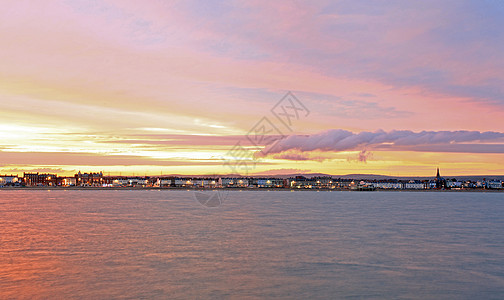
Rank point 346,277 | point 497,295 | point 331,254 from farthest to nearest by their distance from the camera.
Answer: point 331,254 → point 346,277 → point 497,295

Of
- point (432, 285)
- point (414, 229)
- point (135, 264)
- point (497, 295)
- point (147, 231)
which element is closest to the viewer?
point (497, 295)

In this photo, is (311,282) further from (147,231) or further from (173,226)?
(173,226)

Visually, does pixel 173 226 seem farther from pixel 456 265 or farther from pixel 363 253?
pixel 456 265

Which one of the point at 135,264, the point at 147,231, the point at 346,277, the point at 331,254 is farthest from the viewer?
the point at 147,231

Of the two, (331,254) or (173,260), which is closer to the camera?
(173,260)

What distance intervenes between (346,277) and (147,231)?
27.7 metres

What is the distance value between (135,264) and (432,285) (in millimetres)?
18157

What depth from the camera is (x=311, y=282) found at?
23391 mm

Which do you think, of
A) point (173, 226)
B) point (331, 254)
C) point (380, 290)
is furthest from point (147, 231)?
point (380, 290)

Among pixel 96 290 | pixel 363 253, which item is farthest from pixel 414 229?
pixel 96 290

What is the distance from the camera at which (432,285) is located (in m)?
23.0

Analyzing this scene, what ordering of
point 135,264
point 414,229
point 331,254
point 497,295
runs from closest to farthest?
point 497,295 → point 135,264 → point 331,254 → point 414,229

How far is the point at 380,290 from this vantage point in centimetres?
2183

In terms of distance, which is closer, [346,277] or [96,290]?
[96,290]
